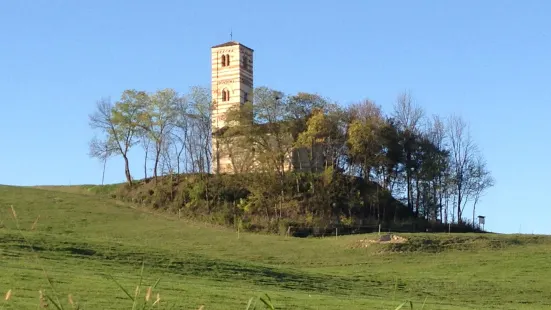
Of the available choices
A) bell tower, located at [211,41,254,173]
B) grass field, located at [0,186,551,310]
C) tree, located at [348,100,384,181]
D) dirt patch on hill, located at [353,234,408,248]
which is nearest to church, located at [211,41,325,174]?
bell tower, located at [211,41,254,173]

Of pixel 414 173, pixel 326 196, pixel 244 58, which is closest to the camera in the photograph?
pixel 326 196

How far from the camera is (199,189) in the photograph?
66.3 metres

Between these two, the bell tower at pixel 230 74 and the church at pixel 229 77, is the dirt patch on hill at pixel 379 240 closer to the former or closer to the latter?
the church at pixel 229 77

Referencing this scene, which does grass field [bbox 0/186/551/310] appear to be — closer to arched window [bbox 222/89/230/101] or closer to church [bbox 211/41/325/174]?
church [bbox 211/41/325/174]

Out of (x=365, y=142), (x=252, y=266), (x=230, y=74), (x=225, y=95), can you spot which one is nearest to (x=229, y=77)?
(x=230, y=74)

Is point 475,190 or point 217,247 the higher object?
point 475,190

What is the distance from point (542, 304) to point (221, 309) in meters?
16.1

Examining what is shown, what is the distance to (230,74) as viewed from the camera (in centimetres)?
8862

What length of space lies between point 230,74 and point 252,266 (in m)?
58.0

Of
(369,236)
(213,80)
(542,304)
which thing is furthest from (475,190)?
(542,304)

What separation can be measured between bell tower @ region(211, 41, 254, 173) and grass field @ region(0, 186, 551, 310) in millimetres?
29293

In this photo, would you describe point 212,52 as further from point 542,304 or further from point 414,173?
point 542,304

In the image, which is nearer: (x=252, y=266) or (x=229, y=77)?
(x=252, y=266)

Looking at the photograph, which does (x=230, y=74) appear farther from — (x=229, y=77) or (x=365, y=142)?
(x=365, y=142)
